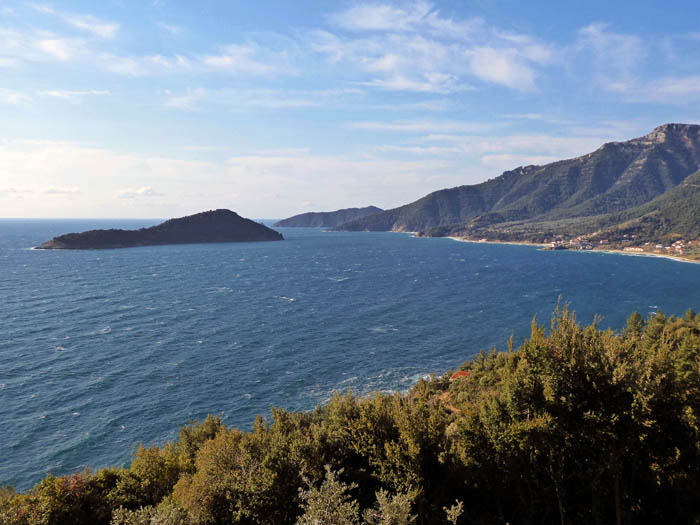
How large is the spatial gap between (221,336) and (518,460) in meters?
68.5

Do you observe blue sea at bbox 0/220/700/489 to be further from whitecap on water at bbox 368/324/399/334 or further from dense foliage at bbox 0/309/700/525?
dense foliage at bbox 0/309/700/525

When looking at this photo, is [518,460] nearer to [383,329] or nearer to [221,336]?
[383,329]

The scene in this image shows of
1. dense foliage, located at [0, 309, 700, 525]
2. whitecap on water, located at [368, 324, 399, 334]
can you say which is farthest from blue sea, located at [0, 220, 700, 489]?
dense foliage, located at [0, 309, 700, 525]

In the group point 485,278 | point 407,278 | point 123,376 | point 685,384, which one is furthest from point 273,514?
point 485,278

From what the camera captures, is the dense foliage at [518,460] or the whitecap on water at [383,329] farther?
the whitecap on water at [383,329]

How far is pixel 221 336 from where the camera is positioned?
79750mm

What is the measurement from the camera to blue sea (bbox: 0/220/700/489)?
49.0 metres

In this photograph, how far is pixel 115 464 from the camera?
40.9 m

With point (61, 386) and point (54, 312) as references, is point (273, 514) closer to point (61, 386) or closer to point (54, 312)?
point (61, 386)

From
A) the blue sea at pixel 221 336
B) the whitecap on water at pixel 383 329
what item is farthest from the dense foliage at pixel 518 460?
the whitecap on water at pixel 383 329

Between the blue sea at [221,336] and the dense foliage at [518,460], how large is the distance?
27037 millimetres

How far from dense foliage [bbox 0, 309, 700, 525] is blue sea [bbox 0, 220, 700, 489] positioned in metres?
27.0

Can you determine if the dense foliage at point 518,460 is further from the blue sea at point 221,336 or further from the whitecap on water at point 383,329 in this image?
the whitecap on water at point 383,329

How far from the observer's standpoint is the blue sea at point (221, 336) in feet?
161
